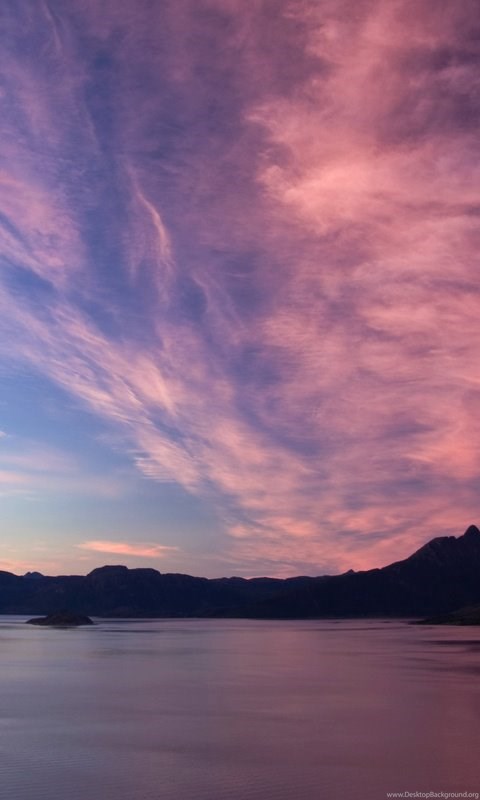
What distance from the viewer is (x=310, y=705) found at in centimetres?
5062

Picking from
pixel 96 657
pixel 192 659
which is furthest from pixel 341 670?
pixel 96 657

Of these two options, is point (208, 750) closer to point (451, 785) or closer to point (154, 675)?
point (451, 785)

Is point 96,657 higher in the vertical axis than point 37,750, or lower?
higher

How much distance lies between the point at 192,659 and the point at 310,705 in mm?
45729

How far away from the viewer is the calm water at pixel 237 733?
1115 inches

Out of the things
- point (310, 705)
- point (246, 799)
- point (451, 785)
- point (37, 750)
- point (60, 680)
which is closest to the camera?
point (246, 799)

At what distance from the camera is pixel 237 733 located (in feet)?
130

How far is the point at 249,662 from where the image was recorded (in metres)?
90.6

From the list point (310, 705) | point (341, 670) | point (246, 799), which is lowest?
point (246, 799)

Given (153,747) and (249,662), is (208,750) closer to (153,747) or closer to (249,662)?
(153,747)

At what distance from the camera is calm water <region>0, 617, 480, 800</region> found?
28328mm

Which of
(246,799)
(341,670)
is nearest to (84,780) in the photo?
(246,799)

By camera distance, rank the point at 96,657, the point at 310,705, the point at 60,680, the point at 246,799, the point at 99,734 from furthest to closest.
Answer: the point at 96,657, the point at 60,680, the point at 310,705, the point at 99,734, the point at 246,799

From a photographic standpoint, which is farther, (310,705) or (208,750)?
(310,705)
